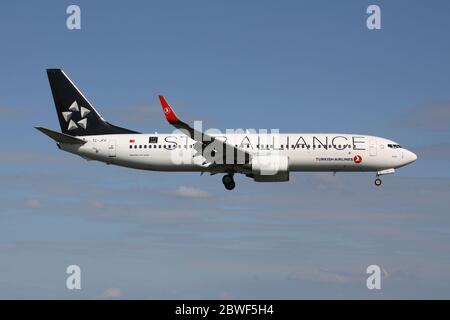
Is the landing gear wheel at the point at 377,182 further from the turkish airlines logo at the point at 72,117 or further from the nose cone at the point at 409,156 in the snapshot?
the turkish airlines logo at the point at 72,117

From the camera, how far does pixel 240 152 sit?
67875mm

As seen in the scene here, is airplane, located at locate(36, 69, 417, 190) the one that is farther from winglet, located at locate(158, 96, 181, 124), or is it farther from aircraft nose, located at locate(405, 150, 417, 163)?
winglet, located at locate(158, 96, 181, 124)

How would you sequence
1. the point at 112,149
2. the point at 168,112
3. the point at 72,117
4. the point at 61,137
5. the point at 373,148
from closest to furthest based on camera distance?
the point at 168,112, the point at 373,148, the point at 61,137, the point at 112,149, the point at 72,117

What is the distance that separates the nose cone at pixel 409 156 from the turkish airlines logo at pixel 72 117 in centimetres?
3196

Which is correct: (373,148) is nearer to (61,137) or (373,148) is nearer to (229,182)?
(229,182)

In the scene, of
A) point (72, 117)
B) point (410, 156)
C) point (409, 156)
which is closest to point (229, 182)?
point (409, 156)

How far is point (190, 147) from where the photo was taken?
234ft

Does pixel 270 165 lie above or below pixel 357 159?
below

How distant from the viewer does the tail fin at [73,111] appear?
74.8 m

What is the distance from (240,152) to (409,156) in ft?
54.1

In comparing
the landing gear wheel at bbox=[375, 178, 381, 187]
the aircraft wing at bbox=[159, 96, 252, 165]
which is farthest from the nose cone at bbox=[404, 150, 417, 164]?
the aircraft wing at bbox=[159, 96, 252, 165]

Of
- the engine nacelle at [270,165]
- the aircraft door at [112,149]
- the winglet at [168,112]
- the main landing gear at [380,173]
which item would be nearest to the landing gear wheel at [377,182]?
the main landing gear at [380,173]
